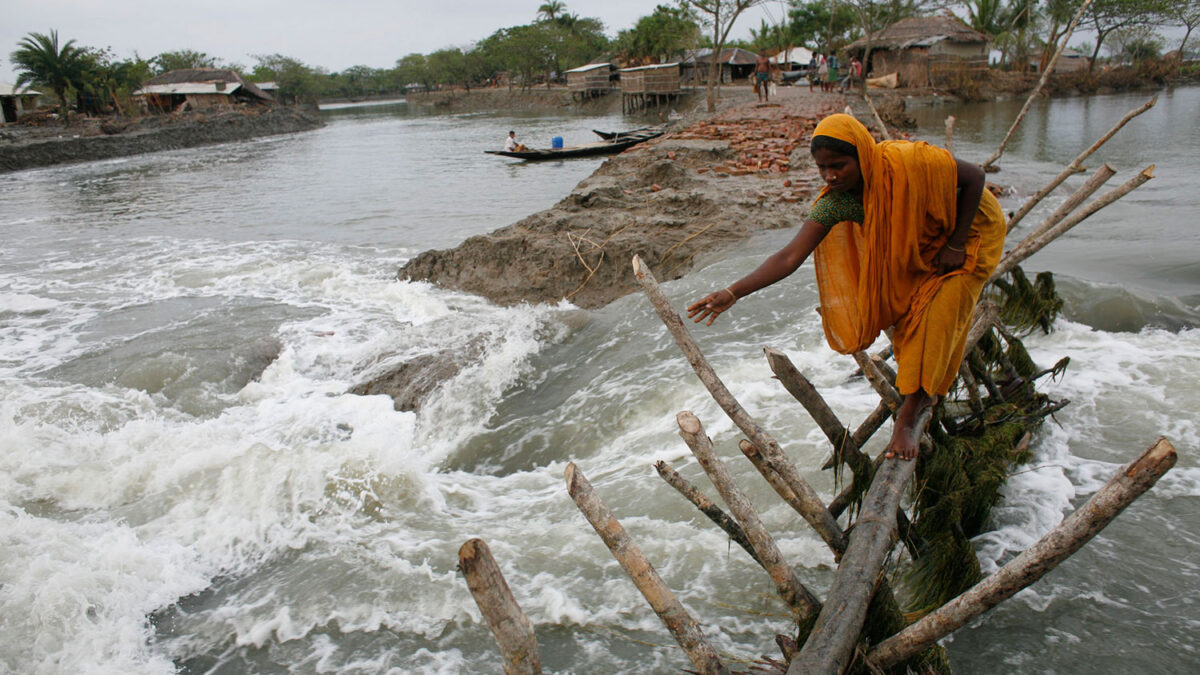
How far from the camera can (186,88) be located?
44.7 metres

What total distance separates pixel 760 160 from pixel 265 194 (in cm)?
1293

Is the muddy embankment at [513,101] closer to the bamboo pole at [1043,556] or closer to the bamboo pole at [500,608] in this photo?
the bamboo pole at [1043,556]

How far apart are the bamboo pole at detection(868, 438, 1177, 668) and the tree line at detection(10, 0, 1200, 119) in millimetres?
27066

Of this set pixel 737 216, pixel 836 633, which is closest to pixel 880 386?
pixel 836 633

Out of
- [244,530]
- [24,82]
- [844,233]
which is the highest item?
[24,82]

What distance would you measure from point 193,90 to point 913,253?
5181cm

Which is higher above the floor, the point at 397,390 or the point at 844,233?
the point at 844,233

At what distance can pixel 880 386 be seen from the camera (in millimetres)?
2812

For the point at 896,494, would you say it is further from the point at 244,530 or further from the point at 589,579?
the point at 244,530

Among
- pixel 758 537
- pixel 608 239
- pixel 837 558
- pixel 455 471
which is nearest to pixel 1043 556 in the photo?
pixel 758 537

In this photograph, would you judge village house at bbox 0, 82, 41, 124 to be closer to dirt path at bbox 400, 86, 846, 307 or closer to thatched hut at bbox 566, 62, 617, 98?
thatched hut at bbox 566, 62, 617, 98

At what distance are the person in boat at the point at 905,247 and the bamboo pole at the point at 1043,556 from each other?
0.82 m

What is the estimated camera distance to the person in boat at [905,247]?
7.97ft

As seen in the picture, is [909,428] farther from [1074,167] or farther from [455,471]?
[455,471]
